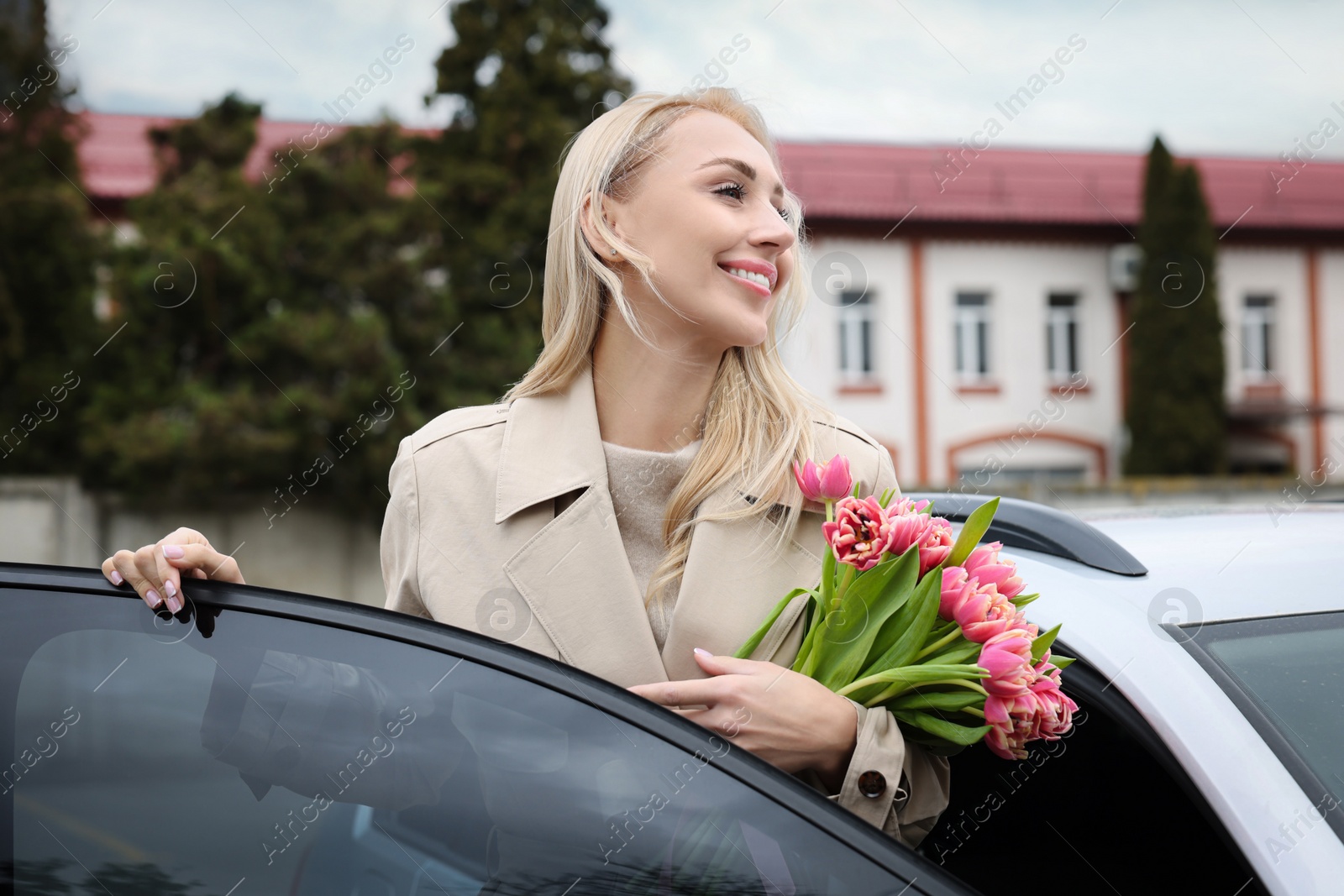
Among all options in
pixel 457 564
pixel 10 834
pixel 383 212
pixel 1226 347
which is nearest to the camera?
pixel 10 834

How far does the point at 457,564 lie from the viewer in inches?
67.3

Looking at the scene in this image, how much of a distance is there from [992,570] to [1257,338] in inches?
918

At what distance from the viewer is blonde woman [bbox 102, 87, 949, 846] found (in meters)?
1.65

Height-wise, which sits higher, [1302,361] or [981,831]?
[1302,361]

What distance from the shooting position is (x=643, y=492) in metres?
1.80

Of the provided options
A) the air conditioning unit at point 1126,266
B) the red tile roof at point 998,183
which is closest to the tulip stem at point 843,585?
the red tile roof at point 998,183

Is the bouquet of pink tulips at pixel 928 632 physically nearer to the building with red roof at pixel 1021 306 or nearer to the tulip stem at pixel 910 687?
the tulip stem at pixel 910 687

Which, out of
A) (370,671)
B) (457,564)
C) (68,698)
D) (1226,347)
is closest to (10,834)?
(68,698)

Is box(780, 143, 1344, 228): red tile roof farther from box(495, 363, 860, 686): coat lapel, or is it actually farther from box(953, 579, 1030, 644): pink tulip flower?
box(953, 579, 1030, 644): pink tulip flower

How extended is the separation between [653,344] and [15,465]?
39.5 ft

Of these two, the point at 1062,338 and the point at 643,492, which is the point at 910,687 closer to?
the point at 643,492

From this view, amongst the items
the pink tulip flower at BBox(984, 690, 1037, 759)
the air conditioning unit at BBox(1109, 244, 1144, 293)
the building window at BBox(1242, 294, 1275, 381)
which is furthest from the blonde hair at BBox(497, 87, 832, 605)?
the building window at BBox(1242, 294, 1275, 381)

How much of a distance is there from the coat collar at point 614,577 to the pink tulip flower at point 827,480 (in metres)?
0.15

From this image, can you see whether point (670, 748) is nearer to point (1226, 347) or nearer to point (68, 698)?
point (68, 698)
